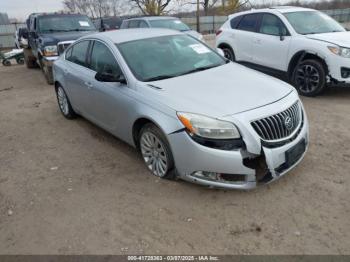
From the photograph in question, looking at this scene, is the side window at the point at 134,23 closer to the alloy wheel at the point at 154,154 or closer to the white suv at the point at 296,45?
the white suv at the point at 296,45

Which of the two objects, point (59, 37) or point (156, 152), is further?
point (59, 37)

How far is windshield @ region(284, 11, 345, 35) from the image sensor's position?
702 centimetres

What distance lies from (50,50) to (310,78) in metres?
6.73

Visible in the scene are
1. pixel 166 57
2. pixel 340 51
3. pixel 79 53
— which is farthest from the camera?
pixel 340 51

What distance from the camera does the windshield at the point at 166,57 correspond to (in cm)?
414

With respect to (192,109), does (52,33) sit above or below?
above

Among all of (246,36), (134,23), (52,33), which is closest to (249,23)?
(246,36)

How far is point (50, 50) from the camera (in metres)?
9.17

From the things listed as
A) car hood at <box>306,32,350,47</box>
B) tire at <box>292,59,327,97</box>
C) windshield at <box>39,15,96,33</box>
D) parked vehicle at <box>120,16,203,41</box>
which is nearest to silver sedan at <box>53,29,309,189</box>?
tire at <box>292,59,327,97</box>

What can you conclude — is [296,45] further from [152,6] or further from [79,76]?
[152,6]

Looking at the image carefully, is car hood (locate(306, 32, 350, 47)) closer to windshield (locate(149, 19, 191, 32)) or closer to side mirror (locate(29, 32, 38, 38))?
windshield (locate(149, 19, 191, 32))

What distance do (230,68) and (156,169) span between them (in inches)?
67.3

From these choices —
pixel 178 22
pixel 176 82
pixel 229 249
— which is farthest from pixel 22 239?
pixel 178 22

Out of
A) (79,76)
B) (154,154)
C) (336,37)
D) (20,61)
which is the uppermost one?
(336,37)
